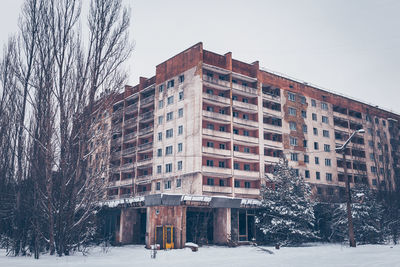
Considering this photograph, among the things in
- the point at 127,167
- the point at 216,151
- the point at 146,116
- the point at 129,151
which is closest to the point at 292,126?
the point at 216,151

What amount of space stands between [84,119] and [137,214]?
2314 cm

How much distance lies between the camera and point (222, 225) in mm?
37781

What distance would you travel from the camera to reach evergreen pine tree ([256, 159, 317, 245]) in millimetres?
33969

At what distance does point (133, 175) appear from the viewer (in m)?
52.0

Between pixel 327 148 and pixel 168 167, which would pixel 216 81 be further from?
pixel 327 148

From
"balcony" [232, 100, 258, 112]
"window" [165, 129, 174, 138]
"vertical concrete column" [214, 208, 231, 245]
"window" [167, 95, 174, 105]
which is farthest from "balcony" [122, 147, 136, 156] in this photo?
"vertical concrete column" [214, 208, 231, 245]

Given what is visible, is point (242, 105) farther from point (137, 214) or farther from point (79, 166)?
point (79, 166)

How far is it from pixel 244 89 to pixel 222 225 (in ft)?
59.2

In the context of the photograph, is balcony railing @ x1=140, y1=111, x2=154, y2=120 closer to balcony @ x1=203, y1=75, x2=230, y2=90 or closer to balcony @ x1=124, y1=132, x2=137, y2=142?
balcony @ x1=124, y1=132, x2=137, y2=142

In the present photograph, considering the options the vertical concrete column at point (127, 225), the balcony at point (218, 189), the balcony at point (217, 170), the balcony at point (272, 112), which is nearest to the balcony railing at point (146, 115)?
the balcony at point (217, 170)

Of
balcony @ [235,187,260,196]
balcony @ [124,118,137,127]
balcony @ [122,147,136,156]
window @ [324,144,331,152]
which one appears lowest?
balcony @ [235,187,260,196]

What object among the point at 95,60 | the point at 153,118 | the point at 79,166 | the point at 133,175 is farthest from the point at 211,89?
the point at 79,166

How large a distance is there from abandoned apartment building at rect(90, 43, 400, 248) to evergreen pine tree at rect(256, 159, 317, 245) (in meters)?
3.13

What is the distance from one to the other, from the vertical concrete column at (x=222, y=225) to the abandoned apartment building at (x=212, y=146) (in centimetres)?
11
